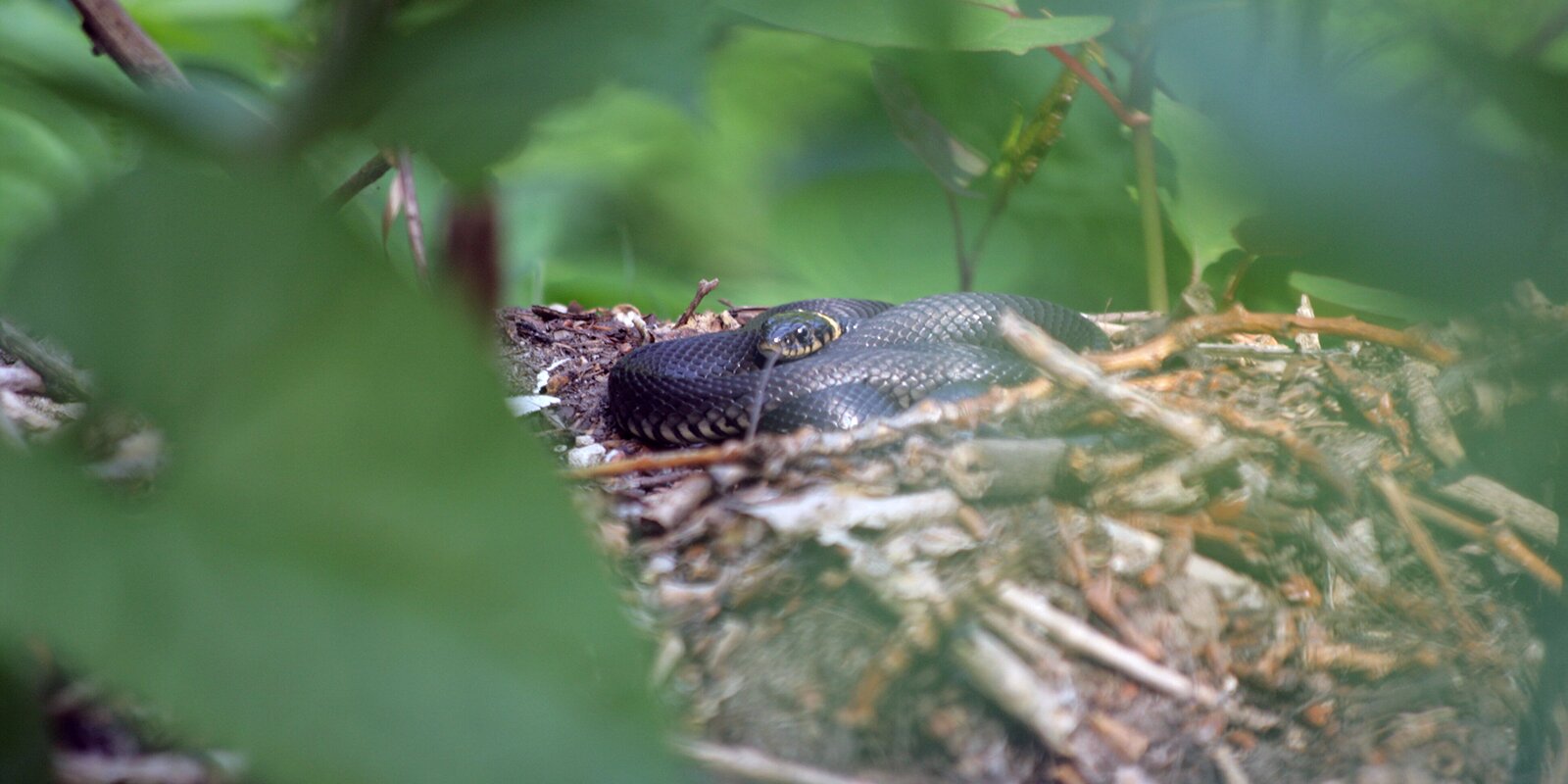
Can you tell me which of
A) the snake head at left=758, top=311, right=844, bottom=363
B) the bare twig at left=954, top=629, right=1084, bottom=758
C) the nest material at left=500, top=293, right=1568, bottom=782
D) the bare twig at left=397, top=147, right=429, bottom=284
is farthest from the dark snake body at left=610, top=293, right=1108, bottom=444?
the bare twig at left=397, top=147, right=429, bottom=284

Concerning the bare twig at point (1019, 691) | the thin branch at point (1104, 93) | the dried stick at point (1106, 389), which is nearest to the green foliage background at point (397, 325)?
the thin branch at point (1104, 93)

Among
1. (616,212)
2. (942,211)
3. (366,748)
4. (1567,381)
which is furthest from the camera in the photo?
(616,212)

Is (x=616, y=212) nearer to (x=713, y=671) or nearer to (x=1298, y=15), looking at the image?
(x=713, y=671)

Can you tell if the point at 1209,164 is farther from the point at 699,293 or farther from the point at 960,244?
the point at 699,293

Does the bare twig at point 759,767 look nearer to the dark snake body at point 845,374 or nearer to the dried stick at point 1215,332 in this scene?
the dried stick at point 1215,332

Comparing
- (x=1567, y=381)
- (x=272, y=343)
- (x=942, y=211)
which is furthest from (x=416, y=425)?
(x=942, y=211)

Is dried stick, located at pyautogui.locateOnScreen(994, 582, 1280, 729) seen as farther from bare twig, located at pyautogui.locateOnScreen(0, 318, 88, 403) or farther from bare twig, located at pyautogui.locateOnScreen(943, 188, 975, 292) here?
bare twig, located at pyautogui.locateOnScreen(0, 318, 88, 403)
